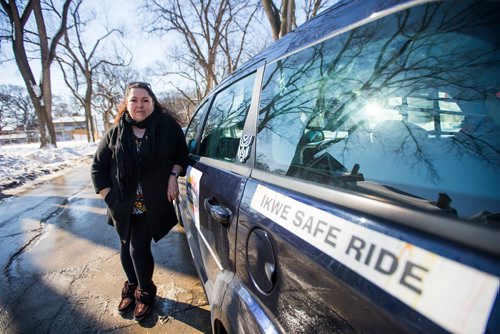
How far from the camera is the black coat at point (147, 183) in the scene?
77.1 inches

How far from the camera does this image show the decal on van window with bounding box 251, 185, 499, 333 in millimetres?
455

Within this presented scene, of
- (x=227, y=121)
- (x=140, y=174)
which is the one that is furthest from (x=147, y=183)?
(x=227, y=121)

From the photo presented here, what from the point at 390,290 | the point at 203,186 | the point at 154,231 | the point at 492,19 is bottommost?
the point at 154,231

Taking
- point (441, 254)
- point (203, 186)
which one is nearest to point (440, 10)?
point (441, 254)

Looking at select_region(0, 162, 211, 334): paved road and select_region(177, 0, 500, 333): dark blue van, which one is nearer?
select_region(177, 0, 500, 333): dark blue van

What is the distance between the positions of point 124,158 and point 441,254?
6.04 feet

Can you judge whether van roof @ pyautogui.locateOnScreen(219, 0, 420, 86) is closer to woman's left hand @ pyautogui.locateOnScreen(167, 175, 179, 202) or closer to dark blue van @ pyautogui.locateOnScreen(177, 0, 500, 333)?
dark blue van @ pyautogui.locateOnScreen(177, 0, 500, 333)

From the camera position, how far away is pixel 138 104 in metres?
1.99

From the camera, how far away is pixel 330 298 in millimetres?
689

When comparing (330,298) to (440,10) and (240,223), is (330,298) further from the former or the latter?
(440,10)

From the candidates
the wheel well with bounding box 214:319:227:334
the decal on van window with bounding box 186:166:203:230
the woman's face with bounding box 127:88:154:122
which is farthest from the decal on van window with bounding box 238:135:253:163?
the woman's face with bounding box 127:88:154:122

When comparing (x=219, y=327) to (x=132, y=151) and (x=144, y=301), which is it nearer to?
(x=144, y=301)

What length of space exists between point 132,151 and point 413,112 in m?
1.70

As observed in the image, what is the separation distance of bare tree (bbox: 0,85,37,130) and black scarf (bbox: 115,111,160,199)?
5781cm
